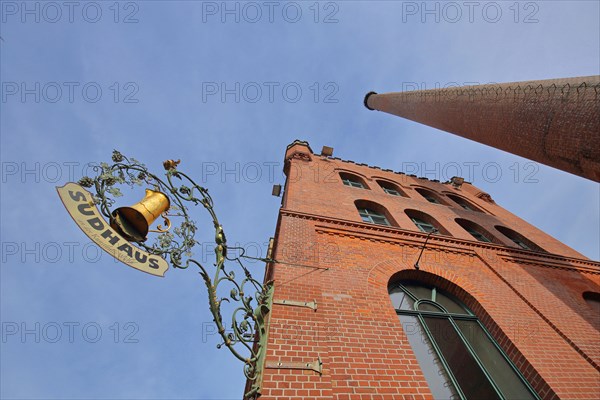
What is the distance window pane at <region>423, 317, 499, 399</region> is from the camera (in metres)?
4.52

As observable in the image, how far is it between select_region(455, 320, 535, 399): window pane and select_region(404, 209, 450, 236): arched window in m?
4.06

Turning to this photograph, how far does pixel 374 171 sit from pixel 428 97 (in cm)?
401

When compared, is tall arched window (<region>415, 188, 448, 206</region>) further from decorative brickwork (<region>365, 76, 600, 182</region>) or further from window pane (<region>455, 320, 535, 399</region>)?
window pane (<region>455, 320, 535, 399</region>)

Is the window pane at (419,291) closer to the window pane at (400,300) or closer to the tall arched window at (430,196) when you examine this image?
the window pane at (400,300)

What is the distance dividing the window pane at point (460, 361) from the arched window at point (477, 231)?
6.14 meters

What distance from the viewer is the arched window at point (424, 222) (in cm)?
957

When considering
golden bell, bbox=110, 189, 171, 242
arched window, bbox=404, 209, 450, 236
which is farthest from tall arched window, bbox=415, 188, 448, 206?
golden bell, bbox=110, 189, 171, 242

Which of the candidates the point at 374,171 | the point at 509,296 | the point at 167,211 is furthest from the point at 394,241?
the point at 374,171

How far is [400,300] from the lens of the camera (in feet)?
18.6

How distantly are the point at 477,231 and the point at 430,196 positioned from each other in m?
3.04

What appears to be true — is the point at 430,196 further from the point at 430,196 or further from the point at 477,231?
the point at 477,231

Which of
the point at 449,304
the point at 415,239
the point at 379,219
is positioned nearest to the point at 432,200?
the point at 379,219

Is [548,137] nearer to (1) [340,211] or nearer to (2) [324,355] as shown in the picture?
(1) [340,211]

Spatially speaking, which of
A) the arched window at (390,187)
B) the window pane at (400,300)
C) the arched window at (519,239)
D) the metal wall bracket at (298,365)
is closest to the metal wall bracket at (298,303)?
the metal wall bracket at (298,365)
